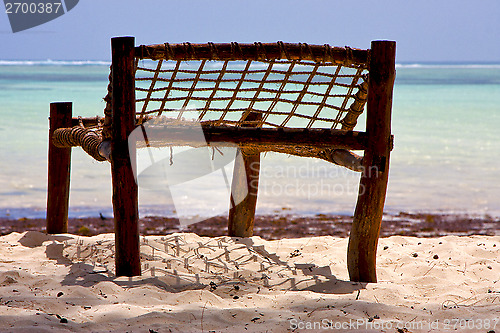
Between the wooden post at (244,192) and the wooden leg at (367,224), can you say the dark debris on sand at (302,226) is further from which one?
the wooden leg at (367,224)

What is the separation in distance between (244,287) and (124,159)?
100 centimetres

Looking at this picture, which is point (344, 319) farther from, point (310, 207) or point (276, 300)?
point (310, 207)

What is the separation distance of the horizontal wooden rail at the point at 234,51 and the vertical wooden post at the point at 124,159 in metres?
0.10

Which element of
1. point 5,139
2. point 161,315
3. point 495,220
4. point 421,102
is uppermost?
point 421,102

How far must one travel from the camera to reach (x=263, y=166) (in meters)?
8.56

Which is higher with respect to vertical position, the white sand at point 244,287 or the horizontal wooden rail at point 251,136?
the horizontal wooden rail at point 251,136

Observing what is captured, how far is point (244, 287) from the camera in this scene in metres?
2.98

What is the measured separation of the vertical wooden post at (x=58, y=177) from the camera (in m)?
4.39

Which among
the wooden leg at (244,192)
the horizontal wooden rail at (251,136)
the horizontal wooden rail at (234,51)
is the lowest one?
the wooden leg at (244,192)

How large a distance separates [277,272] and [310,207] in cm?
305

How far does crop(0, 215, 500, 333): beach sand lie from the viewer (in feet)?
7.41

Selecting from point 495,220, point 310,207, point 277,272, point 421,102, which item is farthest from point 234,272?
point 421,102

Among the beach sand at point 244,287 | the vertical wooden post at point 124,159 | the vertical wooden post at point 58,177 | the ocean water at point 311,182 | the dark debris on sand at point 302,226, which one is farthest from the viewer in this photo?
the ocean water at point 311,182

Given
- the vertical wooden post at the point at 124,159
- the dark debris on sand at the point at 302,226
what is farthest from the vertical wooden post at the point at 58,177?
the vertical wooden post at the point at 124,159
